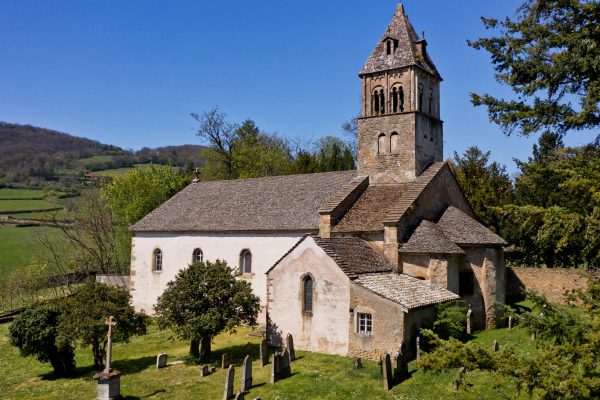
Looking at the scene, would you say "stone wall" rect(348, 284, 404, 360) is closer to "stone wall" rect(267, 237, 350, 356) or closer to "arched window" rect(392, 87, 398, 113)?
"stone wall" rect(267, 237, 350, 356)

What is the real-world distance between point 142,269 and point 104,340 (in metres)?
15.0

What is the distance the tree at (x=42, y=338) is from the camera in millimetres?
24297

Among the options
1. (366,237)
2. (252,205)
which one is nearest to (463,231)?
(366,237)

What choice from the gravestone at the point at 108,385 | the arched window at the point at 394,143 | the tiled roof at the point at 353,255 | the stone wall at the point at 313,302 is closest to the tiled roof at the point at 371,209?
the tiled roof at the point at 353,255

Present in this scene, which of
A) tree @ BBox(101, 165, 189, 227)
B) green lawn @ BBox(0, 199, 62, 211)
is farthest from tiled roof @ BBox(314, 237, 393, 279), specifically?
green lawn @ BBox(0, 199, 62, 211)

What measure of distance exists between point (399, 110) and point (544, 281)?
16.0 m

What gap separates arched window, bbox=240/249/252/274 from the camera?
111ft

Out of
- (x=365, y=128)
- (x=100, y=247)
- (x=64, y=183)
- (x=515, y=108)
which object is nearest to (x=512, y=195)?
(x=365, y=128)

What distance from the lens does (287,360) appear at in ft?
74.2

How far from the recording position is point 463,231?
29.7 m

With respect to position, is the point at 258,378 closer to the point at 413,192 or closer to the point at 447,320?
the point at 447,320

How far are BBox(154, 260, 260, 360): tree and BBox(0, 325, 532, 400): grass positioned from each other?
72.5 inches

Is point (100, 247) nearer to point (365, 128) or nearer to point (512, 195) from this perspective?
point (365, 128)

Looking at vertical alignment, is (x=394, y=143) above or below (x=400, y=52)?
below
